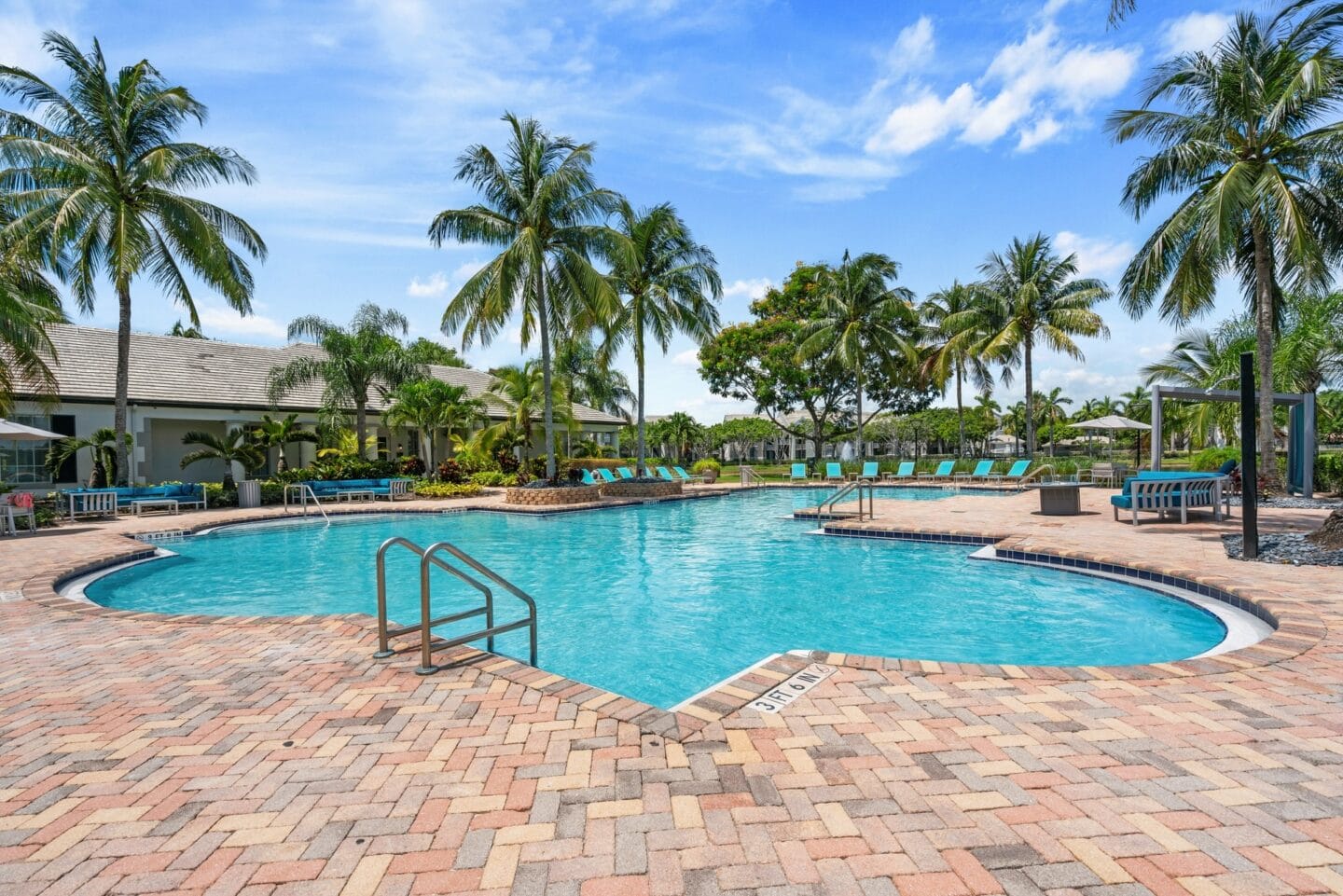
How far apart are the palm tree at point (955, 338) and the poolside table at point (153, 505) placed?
2918cm

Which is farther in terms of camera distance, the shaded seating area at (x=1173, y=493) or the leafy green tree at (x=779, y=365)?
the leafy green tree at (x=779, y=365)

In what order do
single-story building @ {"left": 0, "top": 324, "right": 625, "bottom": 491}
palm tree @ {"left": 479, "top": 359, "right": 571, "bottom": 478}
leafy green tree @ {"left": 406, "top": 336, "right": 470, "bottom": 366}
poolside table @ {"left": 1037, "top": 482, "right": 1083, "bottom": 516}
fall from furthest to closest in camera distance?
leafy green tree @ {"left": 406, "top": 336, "right": 470, "bottom": 366} → palm tree @ {"left": 479, "top": 359, "right": 571, "bottom": 478} → single-story building @ {"left": 0, "top": 324, "right": 625, "bottom": 491} → poolside table @ {"left": 1037, "top": 482, "right": 1083, "bottom": 516}

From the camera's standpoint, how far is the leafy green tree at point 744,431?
53312mm

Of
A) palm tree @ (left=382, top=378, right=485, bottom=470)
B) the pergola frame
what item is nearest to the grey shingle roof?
palm tree @ (left=382, top=378, right=485, bottom=470)

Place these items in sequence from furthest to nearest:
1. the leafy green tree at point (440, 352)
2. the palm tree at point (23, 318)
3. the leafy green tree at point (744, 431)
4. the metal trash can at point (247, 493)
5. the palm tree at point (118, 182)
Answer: the leafy green tree at point (744, 431)
the leafy green tree at point (440, 352)
the metal trash can at point (247, 493)
the palm tree at point (118, 182)
the palm tree at point (23, 318)

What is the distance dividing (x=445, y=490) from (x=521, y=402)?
443 centimetres

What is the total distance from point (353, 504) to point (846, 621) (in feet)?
53.9

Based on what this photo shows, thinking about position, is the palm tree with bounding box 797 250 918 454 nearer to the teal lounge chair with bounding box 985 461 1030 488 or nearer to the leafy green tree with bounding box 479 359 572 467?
the teal lounge chair with bounding box 985 461 1030 488

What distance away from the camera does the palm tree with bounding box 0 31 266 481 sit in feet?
49.8

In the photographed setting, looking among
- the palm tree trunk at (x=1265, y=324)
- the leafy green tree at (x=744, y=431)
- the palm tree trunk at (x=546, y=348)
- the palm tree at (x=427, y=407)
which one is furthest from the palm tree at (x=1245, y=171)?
the leafy green tree at (x=744, y=431)

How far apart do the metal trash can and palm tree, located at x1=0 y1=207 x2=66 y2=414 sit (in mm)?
4766

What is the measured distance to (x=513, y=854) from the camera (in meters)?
2.37

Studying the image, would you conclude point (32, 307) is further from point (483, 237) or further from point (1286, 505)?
point (1286, 505)

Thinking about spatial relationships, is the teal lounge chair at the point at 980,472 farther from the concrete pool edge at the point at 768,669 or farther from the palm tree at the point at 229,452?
the palm tree at the point at 229,452
